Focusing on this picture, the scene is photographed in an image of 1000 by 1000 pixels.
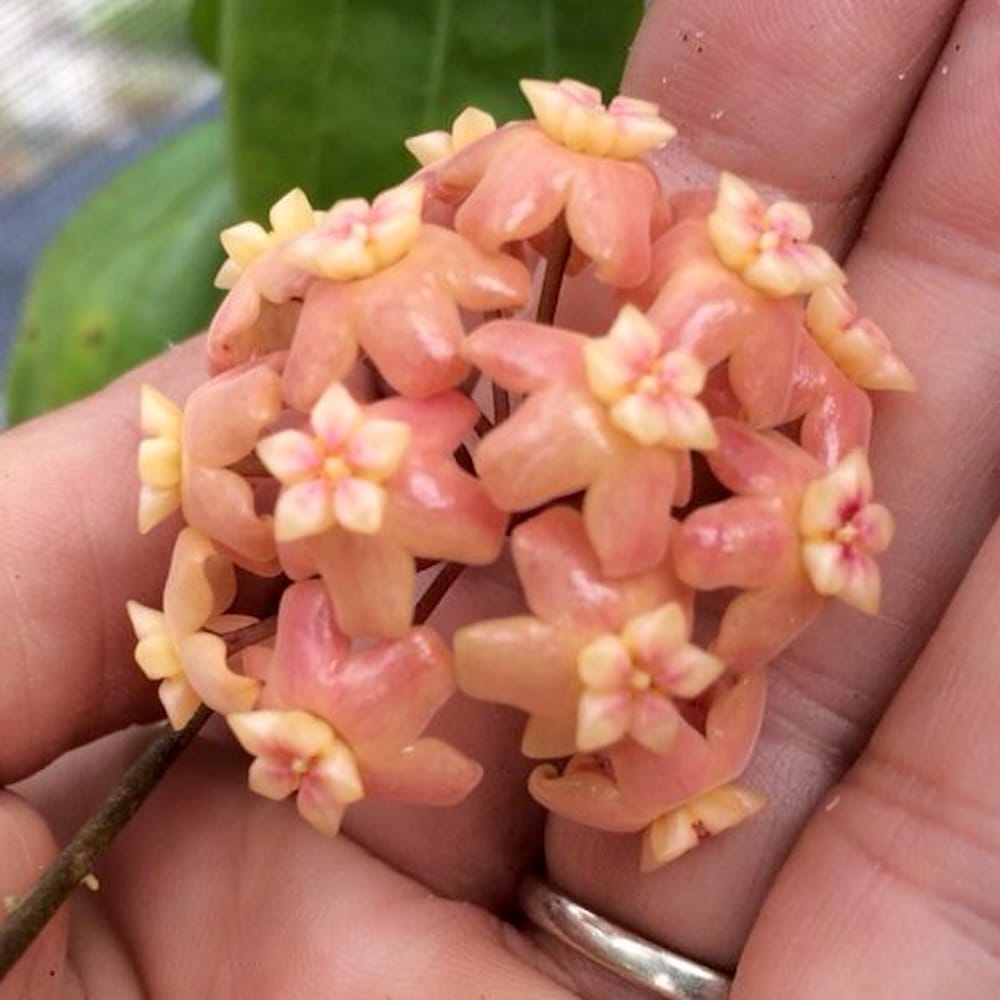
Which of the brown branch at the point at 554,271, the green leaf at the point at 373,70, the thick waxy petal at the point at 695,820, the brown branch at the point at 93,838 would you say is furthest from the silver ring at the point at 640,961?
the green leaf at the point at 373,70

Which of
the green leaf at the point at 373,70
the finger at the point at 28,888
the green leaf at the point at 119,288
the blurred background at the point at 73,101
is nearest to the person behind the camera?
the finger at the point at 28,888

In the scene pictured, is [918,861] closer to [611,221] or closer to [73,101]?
[611,221]

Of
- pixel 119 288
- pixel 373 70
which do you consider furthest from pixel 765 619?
pixel 119 288

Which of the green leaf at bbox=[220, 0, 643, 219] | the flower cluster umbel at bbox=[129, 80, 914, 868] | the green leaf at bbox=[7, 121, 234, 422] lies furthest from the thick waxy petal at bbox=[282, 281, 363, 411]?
the green leaf at bbox=[7, 121, 234, 422]

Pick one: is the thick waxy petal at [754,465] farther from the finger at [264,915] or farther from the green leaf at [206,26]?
the green leaf at [206,26]

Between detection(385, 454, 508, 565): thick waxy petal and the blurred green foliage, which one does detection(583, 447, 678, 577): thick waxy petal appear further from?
the blurred green foliage
